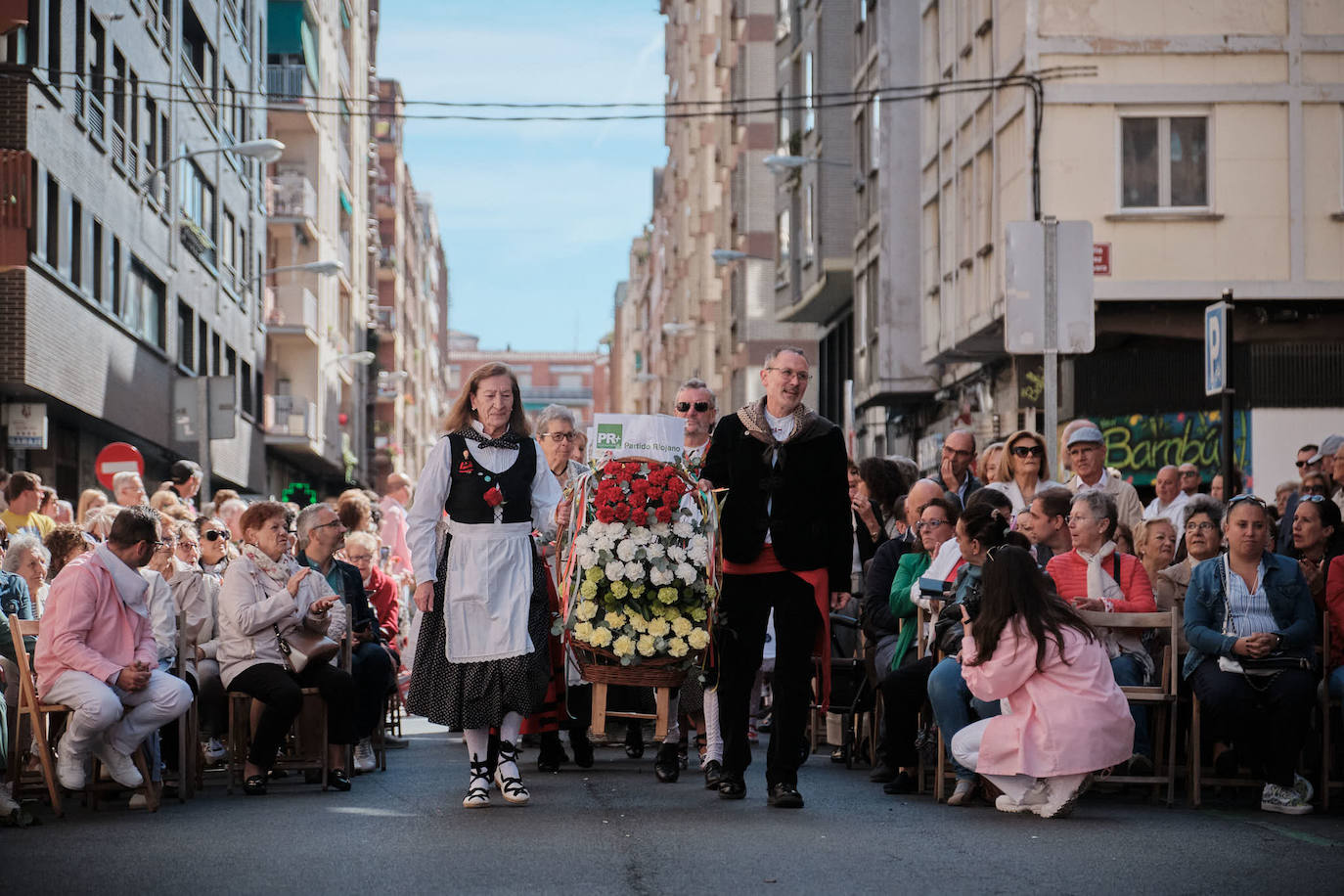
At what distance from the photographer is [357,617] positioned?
1362 cm

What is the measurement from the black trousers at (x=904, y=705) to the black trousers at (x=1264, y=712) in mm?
1451

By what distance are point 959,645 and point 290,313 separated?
165ft

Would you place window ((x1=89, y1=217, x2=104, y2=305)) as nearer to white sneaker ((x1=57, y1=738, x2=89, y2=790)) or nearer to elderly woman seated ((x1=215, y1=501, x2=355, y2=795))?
elderly woman seated ((x1=215, y1=501, x2=355, y2=795))

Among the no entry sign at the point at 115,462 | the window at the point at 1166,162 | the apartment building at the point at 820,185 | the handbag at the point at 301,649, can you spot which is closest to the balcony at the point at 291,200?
the apartment building at the point at 820,185

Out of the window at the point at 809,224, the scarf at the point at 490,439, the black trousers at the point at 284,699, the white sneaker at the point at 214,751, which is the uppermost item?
the window at the point at 809,224

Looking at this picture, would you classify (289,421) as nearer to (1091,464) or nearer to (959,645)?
(1091,464)

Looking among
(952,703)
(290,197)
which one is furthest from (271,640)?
(290,197)

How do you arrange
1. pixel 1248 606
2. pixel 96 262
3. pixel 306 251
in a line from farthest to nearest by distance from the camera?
pixel 306 251 < pixel 96 262 < pixel 1248 606

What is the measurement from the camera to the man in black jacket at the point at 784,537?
1043 cm

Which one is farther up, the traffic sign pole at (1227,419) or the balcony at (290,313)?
the balcony at (290,313)

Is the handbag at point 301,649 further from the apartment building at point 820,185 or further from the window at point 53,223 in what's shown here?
the apartment building at point 820,185

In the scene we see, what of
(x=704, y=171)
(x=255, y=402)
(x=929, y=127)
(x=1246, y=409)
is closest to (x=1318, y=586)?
(x=1246, y=409)

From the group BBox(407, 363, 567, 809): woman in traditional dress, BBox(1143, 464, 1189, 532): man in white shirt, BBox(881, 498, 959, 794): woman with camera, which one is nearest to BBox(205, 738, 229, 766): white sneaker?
BBox(407, 363, 567, 809): woman in traditional dress

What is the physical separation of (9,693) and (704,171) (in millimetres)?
72576
